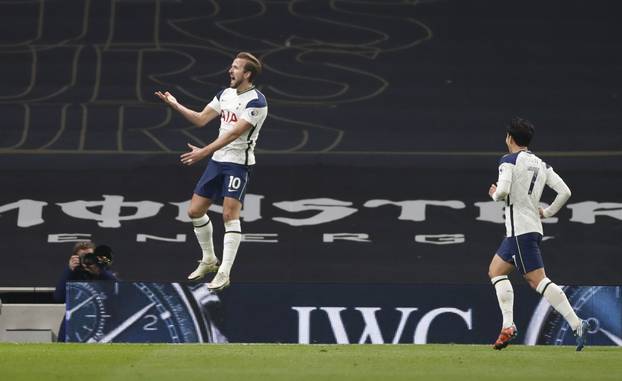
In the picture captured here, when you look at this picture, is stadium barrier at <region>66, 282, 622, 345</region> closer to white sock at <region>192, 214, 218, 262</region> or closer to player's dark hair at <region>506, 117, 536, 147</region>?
white sock at <region>192, 214, 218, 262</region>

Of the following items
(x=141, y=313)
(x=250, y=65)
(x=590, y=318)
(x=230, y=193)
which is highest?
(x=250, y=65)

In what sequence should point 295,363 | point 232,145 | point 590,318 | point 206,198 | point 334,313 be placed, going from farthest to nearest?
point 334,313 → point 590,318 → point 206,198 → point 232,145 → point 295,363

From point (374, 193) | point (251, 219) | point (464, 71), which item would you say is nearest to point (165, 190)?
point (251, 219)

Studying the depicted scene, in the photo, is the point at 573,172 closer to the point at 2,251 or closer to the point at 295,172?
the point at 295,172

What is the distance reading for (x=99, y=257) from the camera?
14258mm

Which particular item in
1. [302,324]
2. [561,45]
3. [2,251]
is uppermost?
[561,45]

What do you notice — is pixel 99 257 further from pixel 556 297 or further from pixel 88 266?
pixel 556 297

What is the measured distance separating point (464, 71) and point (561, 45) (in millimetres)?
1748

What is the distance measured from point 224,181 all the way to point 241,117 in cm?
62

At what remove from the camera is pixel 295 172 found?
19.1m

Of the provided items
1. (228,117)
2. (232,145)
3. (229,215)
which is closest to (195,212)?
(229,215)

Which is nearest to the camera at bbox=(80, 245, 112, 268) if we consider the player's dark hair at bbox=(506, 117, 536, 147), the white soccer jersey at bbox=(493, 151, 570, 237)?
the white soccer jersey at bbox=(493, 151, 570, 237)

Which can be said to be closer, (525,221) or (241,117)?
(525,221)

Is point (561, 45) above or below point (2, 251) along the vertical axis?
above
